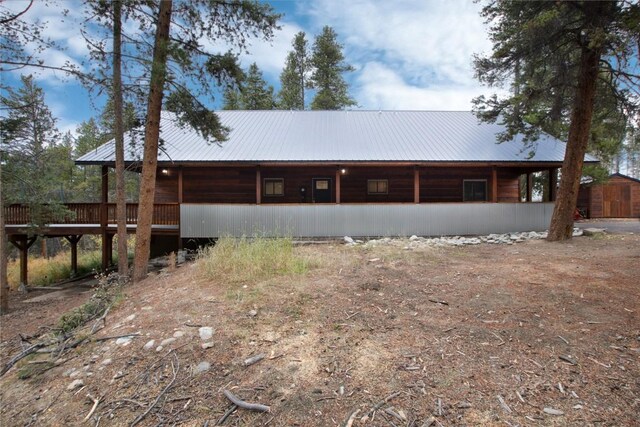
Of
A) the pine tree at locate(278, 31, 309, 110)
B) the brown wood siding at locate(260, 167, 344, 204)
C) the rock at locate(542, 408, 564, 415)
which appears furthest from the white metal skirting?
the pine tree at locate(278, 31, 309, 110)

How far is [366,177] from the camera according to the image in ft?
46.7

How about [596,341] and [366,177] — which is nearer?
[596,341]

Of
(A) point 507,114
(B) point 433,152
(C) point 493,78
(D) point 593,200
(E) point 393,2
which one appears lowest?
(D) point 593,200

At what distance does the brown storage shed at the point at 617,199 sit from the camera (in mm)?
18703

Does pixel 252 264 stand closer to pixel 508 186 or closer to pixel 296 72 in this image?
pixel 508 186

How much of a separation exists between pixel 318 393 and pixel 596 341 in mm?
3141

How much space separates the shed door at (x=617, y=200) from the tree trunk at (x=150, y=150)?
2365 cm

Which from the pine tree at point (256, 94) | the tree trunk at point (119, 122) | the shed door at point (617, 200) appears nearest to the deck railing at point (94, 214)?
the tree trunk at point (119, 122)

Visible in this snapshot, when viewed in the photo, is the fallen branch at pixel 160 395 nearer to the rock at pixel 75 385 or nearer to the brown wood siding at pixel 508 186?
the rock at pixel 75 385

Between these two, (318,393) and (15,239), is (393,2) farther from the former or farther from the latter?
(15,239)

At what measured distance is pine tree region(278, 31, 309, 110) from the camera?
90.6 ft

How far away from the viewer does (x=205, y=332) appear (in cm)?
388

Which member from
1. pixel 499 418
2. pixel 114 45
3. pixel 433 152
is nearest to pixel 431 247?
pixel 433 152

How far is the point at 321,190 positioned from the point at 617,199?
18.2m
